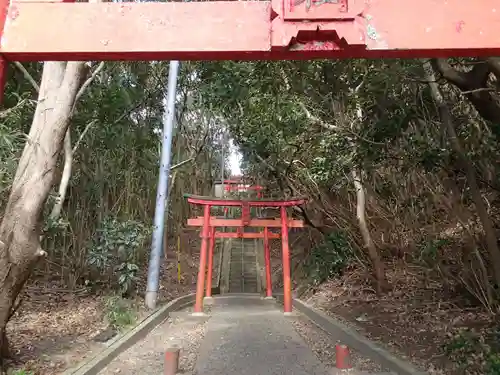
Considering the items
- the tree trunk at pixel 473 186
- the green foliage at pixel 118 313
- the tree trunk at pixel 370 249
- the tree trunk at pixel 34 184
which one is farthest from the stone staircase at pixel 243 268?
the tree trunk at pixel 34 184

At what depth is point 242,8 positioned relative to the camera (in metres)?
3.08

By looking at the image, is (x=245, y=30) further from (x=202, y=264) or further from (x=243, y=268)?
(x=243, y=268)

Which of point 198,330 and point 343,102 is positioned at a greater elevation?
point 343,102

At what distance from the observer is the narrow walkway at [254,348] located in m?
6.05

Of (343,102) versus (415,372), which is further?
(343,102)

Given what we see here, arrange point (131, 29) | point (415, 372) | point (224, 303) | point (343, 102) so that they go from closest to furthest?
point (131, 29) → point (415, 372) → point (343, 102) → point (224, 303)

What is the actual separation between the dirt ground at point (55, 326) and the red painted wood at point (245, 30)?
3.66 m

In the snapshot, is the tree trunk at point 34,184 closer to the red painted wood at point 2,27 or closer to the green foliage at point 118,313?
the red painted wood at point 2,27

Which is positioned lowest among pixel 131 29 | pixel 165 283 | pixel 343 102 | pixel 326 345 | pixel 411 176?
pixel 326 345

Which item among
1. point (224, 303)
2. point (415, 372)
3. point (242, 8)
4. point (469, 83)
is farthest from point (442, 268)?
point (224, 303)

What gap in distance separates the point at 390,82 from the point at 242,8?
3.57 metres

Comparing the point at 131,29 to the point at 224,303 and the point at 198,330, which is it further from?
the point at 224,303

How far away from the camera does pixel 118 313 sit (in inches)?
326

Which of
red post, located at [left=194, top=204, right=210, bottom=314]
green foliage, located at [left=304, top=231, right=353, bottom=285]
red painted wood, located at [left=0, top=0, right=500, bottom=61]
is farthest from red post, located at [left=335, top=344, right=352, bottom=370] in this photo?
green foliage, located at [left=304, top=231, right=353, bottom=285]
